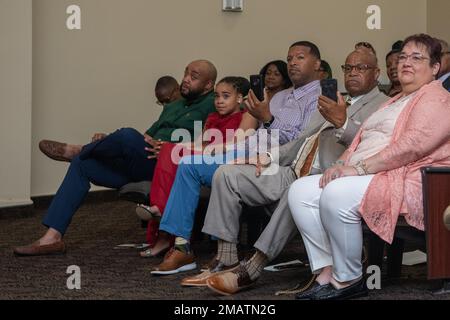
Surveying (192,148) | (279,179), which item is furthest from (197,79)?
(279,179)

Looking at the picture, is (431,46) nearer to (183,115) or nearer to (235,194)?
(235,194)

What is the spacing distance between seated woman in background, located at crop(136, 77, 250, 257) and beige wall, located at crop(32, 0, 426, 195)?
2.26m

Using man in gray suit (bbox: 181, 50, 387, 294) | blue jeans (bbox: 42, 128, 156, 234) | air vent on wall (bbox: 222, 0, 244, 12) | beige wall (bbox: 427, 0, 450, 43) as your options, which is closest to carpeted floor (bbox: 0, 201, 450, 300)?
man in gray suit (bbox: 181, 50, 387, 294)

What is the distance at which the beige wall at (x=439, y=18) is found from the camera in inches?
303

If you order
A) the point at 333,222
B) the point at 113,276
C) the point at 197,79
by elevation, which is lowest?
the point at 113,276

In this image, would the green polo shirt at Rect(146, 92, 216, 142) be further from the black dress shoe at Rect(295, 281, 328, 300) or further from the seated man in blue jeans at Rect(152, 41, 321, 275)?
the black dress shoe at Rect(295, 281, 328, 300)

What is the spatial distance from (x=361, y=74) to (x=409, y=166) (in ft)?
2.18

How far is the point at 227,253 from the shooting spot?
11.4ft

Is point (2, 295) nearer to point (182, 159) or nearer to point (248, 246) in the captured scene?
point (182, 159)

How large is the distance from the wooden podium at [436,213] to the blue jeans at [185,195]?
3.58 ft

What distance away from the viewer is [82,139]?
20.7 ft

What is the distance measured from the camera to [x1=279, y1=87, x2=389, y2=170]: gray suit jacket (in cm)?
341
